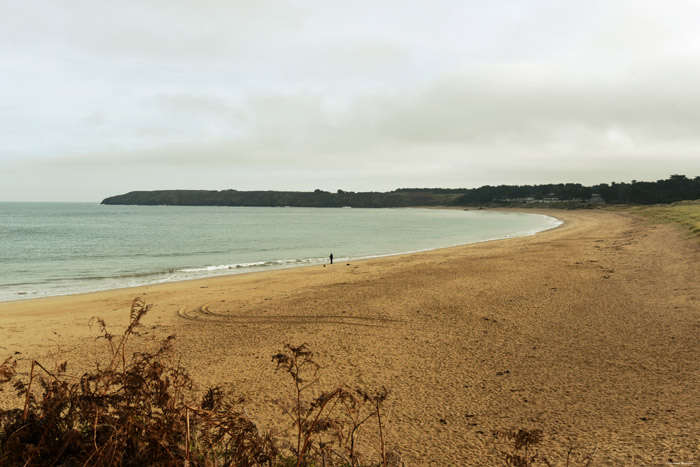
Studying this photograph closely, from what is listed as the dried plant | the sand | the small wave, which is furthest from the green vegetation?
the dried plant

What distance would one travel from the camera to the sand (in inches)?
211

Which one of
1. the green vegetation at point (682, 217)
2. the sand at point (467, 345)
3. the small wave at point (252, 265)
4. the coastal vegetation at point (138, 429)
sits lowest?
the small wave at point (252, 265)

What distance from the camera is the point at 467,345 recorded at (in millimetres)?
8906

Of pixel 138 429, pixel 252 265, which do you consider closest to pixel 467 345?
pixel 138 429

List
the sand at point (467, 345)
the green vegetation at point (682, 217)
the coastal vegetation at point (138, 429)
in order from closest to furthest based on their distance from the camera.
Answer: the coastal vegetation at point (138, 429) → the sand at point (467, 345) → the green vegetation at point (682, 217)

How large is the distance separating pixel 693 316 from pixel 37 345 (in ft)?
48.4

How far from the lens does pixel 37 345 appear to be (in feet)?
31.2

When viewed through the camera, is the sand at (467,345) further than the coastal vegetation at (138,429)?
Yes

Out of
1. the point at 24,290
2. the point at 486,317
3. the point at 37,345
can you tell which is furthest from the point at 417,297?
the point at 24,290

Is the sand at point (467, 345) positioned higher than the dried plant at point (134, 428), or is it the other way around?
the dried plant at point (134, 428)

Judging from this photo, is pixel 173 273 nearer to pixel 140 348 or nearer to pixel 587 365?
pixel 140 348

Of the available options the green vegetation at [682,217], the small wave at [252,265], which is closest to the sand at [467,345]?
the small wave at [252,265]

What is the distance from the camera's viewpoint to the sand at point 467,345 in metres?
5.36

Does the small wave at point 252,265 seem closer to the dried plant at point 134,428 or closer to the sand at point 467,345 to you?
the sand at point 467,345
